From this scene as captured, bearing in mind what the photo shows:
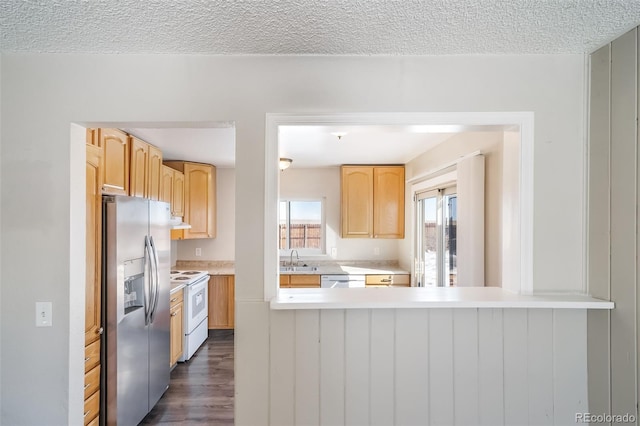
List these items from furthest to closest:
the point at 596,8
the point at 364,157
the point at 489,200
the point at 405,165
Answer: the point at 405,165 → the point at 364,157 → the point at 489,200 → the point at 596,8

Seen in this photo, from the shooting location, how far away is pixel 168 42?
130 centimetres

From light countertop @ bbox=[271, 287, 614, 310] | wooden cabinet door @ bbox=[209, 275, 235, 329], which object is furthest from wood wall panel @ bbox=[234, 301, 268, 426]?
wooden cabinet door @ bbox=[209, 275, 235, 329]

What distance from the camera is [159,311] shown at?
8.23 feet

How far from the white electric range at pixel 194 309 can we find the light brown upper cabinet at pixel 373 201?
1918 millimetres

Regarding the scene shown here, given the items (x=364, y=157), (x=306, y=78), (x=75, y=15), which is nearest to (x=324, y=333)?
(x=306, y=78)

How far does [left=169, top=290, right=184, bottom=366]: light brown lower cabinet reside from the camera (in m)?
3.00

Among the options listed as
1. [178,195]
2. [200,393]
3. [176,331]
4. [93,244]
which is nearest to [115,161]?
[93,244]

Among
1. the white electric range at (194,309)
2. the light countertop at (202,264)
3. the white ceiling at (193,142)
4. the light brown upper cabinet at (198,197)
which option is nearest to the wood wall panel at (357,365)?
the white ceiling at (193,142)

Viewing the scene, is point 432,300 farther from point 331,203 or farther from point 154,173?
point 331,203

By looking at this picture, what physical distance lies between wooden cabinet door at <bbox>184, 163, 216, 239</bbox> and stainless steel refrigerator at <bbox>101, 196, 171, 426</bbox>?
1280mm

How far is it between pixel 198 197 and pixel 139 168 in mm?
1475

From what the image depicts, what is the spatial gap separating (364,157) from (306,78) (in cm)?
242

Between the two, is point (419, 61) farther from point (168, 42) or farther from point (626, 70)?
point (168, 42)

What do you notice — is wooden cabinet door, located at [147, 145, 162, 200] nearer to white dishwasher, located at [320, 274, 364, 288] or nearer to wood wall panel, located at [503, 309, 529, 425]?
white dishwasher, located at [320, 274, 364, 288]
